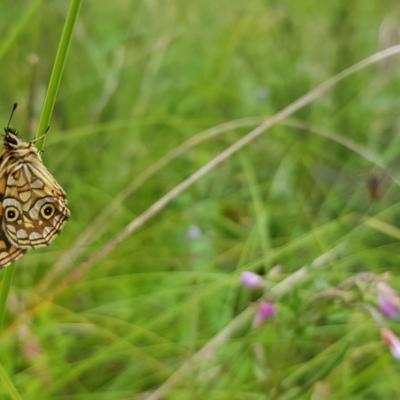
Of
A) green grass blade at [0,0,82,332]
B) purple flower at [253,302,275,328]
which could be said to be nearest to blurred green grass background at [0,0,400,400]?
purple flower at [253,302,275,328]

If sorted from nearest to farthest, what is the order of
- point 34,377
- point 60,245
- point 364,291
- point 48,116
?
point 48,116 → point 364,291 → point 34,377 → point 60,245

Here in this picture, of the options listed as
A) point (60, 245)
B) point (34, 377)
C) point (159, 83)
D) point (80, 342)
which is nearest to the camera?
point (34, 377)

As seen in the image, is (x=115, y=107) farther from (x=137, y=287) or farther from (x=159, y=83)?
(x=137, y=287)

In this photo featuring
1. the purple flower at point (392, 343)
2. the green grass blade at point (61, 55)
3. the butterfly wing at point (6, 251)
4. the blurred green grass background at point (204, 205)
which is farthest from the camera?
the blurred green grass background at point (204, 205)

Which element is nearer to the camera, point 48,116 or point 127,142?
point 48,116

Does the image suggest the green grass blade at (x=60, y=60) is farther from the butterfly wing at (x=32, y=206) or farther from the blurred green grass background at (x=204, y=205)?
the blurred green grass background at (x=204, y=205)

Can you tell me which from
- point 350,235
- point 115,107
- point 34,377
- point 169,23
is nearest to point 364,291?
point 350,235

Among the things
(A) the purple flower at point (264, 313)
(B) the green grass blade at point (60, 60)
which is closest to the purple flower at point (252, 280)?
(A) the purple flower at point (264, 313)

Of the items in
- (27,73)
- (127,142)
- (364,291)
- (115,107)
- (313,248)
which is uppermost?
(27,73)
